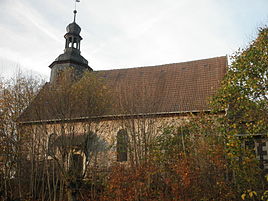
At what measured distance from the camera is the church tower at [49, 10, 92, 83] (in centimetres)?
1936

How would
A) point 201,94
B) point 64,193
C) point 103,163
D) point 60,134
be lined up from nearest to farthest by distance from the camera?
point 60,134
point 64,193
point 103,163
point 201,94

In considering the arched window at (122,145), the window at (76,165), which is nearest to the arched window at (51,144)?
the window at (76,165)

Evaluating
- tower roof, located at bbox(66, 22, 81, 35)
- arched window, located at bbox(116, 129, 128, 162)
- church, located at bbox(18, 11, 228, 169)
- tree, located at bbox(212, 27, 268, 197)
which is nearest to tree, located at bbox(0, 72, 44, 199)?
church, located at bbox(18, 11, 228, 169)

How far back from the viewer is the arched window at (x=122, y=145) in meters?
10.6

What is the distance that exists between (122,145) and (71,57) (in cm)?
1065

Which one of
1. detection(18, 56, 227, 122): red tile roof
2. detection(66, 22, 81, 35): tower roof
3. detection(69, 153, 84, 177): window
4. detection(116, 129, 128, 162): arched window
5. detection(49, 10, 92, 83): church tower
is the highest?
detection(66, 22, 81, 35): tower roof

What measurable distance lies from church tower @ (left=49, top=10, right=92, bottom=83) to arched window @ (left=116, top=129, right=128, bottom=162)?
8.58m

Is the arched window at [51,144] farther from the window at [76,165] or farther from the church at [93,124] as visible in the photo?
the window at [76,165]

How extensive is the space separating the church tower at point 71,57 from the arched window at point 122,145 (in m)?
8.58

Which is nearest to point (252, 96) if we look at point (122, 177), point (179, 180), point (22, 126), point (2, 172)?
point (179, 180)

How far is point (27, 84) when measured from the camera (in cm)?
1111

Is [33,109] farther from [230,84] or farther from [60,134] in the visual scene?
[230,84]

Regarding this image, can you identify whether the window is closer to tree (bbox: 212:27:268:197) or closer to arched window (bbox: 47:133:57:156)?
arched window (bbox: 47:133:57:156)

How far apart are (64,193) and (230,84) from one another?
24.9 feet
